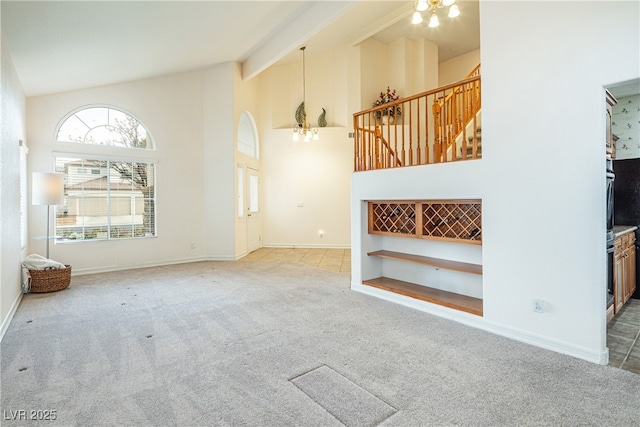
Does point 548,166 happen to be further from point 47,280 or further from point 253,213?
point 253,213

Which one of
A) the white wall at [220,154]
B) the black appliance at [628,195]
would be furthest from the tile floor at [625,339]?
the white wall at [220,154]

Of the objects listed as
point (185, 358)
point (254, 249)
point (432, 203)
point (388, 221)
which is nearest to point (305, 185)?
point (254, 249)

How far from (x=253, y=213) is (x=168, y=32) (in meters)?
4.67

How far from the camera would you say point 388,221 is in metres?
4.38

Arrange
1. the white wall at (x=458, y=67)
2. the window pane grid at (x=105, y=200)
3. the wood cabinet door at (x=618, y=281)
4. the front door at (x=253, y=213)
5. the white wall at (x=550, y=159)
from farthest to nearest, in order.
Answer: the white wall at (x=458, y=67)
the front door at (x=253, y=213)
the window pane grid at (x=105, y=200)
the wood cabinet door at (x=618, y=281)
the white wall at (x=550, y=159)

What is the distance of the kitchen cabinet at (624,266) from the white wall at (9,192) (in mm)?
6107

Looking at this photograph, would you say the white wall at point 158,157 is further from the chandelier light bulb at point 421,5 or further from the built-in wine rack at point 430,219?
the chandelier light bulb at point 421,5

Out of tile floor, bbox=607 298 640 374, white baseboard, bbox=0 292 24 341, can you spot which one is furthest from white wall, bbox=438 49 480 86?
white baseboard, bbox=0 292 24 341

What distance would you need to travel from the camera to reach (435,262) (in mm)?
3773

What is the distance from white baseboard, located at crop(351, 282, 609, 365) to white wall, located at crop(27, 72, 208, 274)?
4.54m

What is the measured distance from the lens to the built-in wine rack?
11.2ft

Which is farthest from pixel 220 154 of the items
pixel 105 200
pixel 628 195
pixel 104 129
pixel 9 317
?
pixel 628 195

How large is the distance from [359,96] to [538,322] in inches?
259

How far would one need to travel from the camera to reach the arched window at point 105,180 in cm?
559
